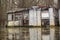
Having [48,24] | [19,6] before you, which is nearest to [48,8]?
[48,24]

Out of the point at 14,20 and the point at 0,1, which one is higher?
the point at 0,1

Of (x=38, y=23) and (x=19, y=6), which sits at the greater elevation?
(x=19, y=6)

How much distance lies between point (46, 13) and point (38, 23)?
0.45 meters

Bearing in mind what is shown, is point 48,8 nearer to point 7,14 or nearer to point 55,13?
point 55,13

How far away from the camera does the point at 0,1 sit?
579 cm

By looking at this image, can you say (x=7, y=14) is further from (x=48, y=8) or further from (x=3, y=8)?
(x=48, y=8)

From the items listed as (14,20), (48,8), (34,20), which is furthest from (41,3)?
(14,20)

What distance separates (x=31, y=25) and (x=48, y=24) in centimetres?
60

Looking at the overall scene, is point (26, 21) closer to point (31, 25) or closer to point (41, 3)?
point (31, 25)

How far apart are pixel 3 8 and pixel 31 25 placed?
3.87ft

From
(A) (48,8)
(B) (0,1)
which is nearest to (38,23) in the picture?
(A) (48,8)

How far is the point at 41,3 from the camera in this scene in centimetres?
561

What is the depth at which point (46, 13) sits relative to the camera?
560 centimetres

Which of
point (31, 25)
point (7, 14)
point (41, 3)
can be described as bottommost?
point (31, 25)
